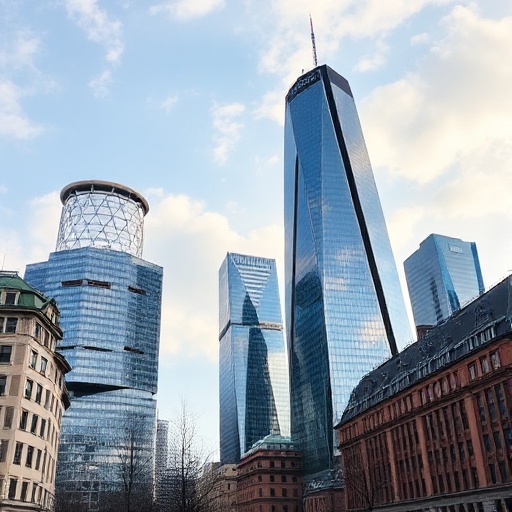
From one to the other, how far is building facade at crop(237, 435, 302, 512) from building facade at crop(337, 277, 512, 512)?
216 feet

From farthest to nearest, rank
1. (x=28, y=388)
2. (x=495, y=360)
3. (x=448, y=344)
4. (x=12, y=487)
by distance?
1. (x=448, y=344)
2. (x=495, y=360)
3. (x=28, y=388)
4. (x=12, y=487)

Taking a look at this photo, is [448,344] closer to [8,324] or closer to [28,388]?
[28,388]

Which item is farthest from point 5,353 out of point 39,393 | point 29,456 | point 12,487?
point 12,487

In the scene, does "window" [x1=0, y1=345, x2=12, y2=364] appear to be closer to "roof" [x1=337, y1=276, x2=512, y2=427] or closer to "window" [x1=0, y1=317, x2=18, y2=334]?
"window" [x1=0, y1=317, x2=18, y2=334]

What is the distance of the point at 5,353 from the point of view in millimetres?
60656

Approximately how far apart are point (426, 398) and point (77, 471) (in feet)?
512

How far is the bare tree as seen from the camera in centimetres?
9104

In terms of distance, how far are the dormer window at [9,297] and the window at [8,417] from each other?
11977 mm

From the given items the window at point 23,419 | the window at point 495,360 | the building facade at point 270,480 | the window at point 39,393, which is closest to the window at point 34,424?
Result: the window at point 23,419

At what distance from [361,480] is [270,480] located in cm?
7821

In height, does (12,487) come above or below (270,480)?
below

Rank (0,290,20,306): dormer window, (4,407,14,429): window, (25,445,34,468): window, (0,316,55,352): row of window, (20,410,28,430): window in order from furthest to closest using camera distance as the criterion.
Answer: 1. (0,290,20,306): dormer window
2. (0,316,55,352): row of window
3. (25,445,34,468): window
4. (20,410,28,430): window
5. (4,407,14,429): window

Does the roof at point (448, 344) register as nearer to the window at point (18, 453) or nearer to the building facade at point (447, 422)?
the building facade at point (447, 422)

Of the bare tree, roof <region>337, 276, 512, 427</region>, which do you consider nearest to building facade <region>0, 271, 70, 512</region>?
the bare tree
